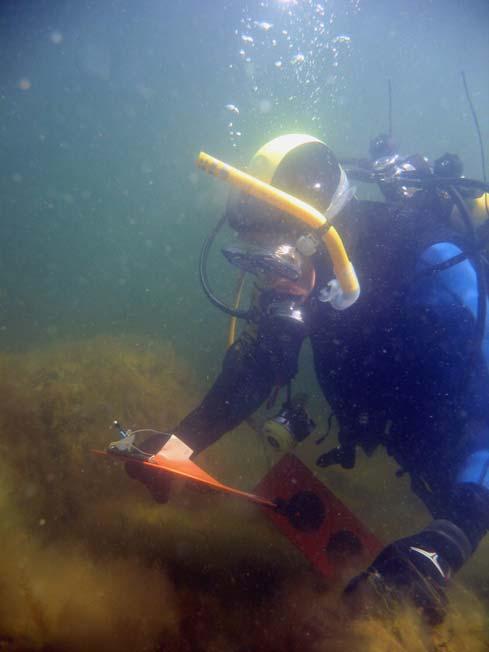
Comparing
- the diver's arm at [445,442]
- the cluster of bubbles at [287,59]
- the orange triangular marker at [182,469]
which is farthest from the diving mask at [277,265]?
the cluster of bubbles at [287,59]

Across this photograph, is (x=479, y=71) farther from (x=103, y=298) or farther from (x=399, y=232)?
(x=399, y=232)

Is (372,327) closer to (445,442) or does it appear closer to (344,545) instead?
(445,442)

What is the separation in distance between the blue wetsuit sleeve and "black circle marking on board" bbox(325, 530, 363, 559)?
114cm

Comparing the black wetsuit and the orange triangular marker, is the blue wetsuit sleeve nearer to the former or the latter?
the black wetsuit

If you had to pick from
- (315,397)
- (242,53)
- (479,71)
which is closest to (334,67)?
(242,53)

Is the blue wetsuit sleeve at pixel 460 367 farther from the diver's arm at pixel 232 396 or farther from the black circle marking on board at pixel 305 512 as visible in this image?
the black circle marking on board at pixel 305 512

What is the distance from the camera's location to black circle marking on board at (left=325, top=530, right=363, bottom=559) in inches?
122

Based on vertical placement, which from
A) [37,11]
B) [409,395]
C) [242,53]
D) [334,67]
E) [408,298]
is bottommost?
[409,395]

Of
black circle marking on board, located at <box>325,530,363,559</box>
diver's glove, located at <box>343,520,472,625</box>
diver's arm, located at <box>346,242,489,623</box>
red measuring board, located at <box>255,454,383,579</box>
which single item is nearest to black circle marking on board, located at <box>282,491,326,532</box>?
red measuring board, located at <box>255,454,383,579</box>

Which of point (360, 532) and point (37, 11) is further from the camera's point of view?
point (37, 11)

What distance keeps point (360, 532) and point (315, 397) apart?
3.54 metres

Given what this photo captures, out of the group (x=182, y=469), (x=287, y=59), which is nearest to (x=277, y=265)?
(x=182, y=469)

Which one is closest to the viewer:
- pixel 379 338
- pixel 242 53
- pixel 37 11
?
pixel 379 338

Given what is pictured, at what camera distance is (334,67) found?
35.3m
